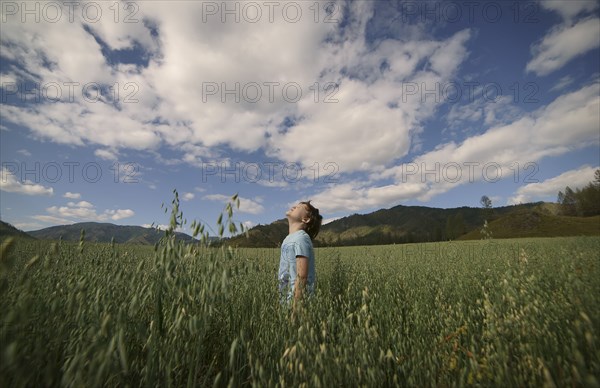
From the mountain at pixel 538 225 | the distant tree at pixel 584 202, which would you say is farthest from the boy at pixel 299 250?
the distant tree at pixel 584 202

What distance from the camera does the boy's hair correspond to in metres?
4.69

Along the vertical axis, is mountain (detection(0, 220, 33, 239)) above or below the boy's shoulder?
above

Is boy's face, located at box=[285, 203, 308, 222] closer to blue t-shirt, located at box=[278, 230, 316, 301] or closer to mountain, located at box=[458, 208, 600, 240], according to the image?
blue t-shirt, located at box=[278, 230, 316, 301]

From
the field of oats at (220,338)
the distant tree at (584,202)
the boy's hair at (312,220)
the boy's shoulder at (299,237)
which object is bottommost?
the field of oats at (220,338)

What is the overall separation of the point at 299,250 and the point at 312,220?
3.28 feet

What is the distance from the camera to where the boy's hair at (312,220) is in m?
4.69

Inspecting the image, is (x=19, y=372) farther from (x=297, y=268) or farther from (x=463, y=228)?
(x=463, y=228)

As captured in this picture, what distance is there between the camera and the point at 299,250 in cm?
380

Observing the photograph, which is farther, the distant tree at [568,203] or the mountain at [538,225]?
the distant tree at [568,203]

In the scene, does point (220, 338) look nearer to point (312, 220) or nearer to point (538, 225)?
point (312, 220)

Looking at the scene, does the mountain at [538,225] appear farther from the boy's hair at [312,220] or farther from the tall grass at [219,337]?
the tall grass at [219,337]

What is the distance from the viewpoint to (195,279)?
2.08 m

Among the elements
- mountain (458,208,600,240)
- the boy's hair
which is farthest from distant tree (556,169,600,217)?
the boy's hair

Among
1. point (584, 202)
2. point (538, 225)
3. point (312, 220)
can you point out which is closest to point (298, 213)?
point (312, 220)
